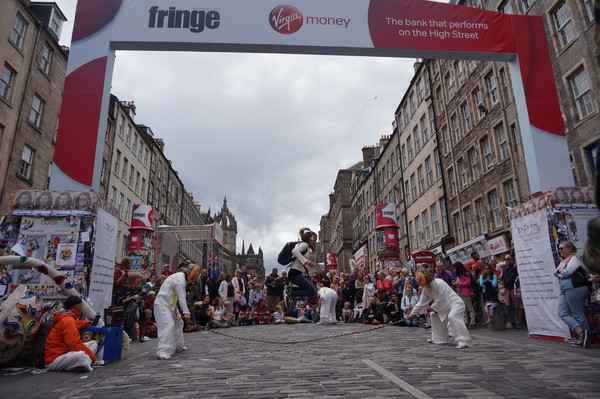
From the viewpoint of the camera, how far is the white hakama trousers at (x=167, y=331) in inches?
285

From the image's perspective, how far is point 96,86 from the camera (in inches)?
392

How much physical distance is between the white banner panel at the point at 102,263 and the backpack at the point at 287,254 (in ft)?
14.5

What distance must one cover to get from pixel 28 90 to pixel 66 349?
21.1 metres

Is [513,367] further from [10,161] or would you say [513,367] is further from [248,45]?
[10,161]

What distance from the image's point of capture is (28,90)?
883 inches

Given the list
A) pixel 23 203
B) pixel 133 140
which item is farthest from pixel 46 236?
pixel 133 140

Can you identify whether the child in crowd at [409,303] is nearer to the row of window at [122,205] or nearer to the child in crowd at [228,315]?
the child in crowd at [228,315]

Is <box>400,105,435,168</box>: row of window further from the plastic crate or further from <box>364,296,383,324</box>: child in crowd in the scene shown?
the plastic crate

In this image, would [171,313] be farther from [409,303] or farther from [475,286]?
[475,286]

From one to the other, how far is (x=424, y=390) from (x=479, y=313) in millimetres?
10240

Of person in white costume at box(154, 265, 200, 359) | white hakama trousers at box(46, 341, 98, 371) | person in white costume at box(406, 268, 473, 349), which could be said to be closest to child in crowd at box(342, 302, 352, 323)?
person in white costume at box(406, 268, 473, 349)

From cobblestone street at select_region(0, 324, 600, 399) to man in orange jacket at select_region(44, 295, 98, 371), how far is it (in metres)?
0.15

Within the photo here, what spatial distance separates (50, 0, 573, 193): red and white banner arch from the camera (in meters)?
9.99

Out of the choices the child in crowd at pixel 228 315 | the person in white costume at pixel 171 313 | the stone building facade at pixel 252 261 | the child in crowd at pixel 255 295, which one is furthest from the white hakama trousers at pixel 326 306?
the stone building facade at pixel 252 261
